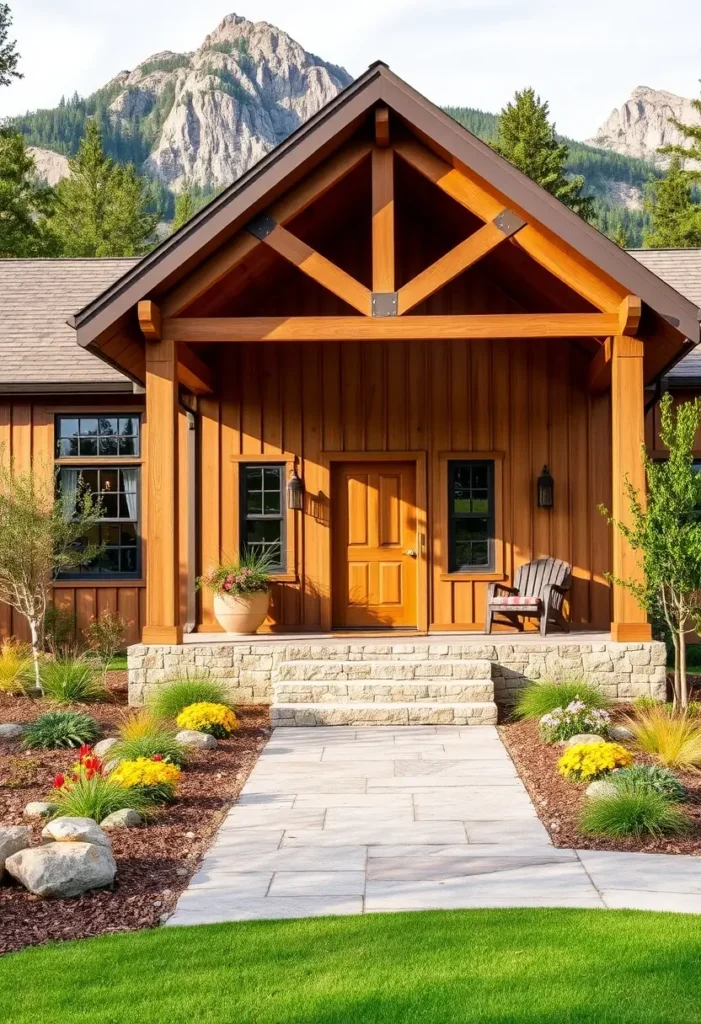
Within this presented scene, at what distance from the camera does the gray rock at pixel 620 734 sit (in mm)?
7965

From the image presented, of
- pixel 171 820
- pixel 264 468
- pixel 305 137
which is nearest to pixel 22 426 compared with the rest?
pixel 264 468

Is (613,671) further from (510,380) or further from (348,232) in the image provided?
(348,232)

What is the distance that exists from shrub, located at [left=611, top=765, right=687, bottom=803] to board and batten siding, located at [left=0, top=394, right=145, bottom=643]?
24.8 ft


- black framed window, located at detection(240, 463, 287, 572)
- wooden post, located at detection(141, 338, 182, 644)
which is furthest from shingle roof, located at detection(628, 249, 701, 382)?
wooden post, located at detection(141, 338, 182, 644)

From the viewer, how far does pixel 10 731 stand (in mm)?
8391

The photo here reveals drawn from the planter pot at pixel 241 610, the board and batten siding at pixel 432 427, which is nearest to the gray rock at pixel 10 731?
the planter pot at pixel 241 610

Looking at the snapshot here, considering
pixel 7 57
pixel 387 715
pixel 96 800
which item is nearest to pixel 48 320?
pixel 387 715

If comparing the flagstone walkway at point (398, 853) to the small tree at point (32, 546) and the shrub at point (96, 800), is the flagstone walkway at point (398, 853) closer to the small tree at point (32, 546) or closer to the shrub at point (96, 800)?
the shrub at point (96, 800)

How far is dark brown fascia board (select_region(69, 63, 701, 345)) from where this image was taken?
8.93 m

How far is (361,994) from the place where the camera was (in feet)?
11.8

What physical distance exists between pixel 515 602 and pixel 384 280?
11.6 feet

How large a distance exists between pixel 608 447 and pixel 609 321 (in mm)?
2675

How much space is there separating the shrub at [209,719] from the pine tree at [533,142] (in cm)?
2982

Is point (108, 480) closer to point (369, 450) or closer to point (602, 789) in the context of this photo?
point (369, 450)
